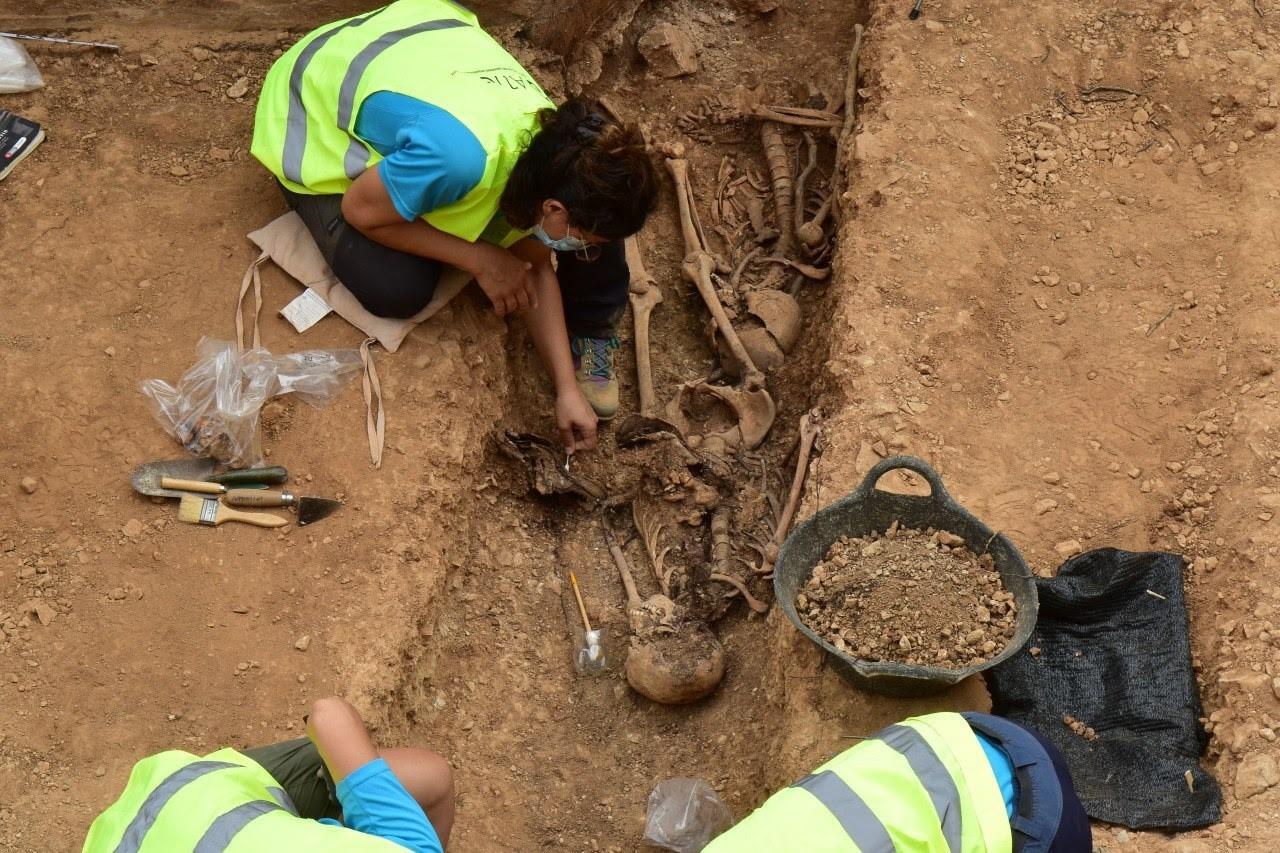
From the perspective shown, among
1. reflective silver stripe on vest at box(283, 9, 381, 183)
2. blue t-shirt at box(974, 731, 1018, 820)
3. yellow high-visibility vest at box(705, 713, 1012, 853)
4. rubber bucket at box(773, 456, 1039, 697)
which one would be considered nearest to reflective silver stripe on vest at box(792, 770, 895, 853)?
yellow high-visibility vest at box(705, 713, 1012, 853)

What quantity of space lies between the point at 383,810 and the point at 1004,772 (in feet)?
4.20

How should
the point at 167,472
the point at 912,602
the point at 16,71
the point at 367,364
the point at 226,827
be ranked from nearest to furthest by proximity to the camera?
the point at 226,827, the point at 912,602, the point at 167,472, the point at 367,364, the point at 16,71

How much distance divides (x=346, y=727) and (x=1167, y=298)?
10.2ft

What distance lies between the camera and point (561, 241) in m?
3.84

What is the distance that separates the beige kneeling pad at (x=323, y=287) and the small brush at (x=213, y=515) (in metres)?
0.49

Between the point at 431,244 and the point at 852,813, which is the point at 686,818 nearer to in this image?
the point at 852,813

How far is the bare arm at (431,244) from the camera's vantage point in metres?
3.84

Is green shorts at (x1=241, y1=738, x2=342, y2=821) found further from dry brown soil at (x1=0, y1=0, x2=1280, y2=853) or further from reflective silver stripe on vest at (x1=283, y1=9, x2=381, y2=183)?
reflective silver stripe on vest at (x1=283, y1=9, x2=381, y2=183)

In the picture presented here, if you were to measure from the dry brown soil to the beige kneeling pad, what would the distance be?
2.6 inches

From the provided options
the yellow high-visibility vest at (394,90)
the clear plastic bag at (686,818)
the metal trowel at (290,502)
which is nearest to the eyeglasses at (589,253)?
the yellow high-visibility vest at (394,90)

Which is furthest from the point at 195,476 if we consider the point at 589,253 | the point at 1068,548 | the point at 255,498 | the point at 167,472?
the point at 1068,548

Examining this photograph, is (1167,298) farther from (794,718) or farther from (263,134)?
(263,134)

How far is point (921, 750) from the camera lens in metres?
2.36

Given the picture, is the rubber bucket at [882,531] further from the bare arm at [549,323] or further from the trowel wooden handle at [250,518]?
the trowel wooden handle at [250,518]
